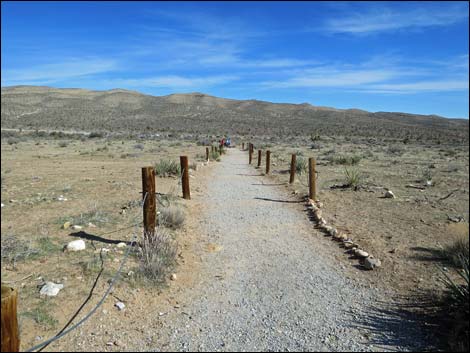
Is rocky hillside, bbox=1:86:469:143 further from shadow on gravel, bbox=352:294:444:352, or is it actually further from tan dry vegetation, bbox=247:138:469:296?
shadow on gravel, bbox=352:294:444:352

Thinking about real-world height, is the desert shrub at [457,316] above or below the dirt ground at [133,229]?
above

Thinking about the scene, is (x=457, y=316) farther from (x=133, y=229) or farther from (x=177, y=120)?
(x=177, y=120)

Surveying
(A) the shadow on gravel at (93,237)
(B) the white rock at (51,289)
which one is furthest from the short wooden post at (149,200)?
(B) the white rock at (51,289)

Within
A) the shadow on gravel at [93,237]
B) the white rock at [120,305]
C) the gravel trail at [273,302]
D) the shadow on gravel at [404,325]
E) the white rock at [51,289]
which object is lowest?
the gravel trail at [273,302]

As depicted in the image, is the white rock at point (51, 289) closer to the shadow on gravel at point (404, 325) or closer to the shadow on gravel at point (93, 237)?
the shadow on gravel at point (93, 237)

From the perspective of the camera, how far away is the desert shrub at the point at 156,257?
5367 millimetres

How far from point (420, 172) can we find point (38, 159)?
68.5 ft

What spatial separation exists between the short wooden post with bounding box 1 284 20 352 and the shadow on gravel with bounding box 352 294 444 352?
→ 131 inches

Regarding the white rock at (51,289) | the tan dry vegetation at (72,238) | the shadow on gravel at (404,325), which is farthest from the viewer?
the white rock at (51,289)

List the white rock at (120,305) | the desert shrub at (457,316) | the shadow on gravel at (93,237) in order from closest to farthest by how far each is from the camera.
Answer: the desert shrub at (457,316), the white rock at (120,305), the shadow on gravel at (93,237)

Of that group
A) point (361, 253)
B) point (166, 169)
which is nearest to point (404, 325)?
point (361, 253)

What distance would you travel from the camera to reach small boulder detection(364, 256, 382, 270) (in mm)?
5941

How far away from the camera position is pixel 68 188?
1223 cm

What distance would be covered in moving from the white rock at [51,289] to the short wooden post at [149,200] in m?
1.71
